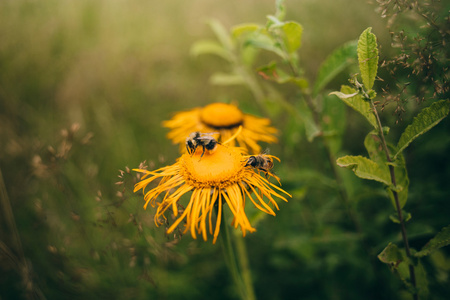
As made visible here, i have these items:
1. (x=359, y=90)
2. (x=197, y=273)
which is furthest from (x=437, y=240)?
(x=197, y=273)

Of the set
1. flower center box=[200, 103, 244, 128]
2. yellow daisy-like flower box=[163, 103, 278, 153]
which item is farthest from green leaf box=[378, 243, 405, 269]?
flower center box=[200, 103, 244, 128]

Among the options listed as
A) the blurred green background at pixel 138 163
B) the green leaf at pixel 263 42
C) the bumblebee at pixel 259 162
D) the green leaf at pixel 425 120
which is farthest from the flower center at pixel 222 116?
the green leaf at pixel 425 120

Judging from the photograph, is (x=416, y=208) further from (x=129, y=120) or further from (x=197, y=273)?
(x=129, y=120)

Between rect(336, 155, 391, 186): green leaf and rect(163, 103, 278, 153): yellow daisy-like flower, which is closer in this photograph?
rect(336, 155, 391, 186): green leaf

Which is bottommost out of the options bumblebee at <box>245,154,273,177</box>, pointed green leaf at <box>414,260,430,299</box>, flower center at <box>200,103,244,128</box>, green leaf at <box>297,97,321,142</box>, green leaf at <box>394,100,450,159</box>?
pointed green leaf at <box>414,260,430,299</box>

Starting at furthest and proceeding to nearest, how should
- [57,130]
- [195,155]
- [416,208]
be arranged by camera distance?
[57,130]
[416,208]
[195,155]

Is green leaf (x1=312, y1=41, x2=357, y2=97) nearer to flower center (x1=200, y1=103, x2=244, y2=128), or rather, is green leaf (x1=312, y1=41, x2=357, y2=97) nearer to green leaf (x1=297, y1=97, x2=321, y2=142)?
green leaf (x1=297, y1=97, x2=321, y2=142)
